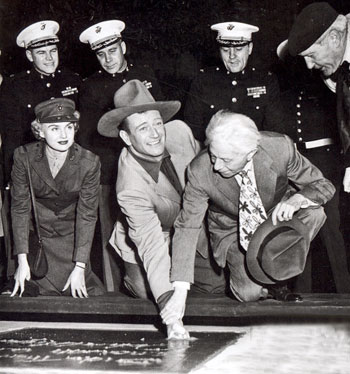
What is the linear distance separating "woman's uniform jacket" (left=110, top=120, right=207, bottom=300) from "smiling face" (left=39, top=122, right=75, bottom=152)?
44 centimetres

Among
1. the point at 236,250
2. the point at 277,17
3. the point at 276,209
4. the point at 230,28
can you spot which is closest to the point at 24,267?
the point at 236,250

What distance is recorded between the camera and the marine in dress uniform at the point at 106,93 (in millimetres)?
5266

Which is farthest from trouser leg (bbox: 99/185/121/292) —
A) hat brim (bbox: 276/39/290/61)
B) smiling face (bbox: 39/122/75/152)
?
hat brim (bbox: 276/39/290/61)

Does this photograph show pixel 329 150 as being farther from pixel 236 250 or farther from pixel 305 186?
pixel 236 250

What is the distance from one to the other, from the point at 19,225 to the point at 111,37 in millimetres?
1505

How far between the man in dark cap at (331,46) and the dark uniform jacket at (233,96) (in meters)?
0.60

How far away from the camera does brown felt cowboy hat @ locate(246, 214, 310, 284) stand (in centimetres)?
416

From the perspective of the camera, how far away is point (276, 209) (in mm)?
4137

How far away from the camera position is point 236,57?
5039 millimetres

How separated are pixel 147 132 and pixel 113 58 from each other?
104cm

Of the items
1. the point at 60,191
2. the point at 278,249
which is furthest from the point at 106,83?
the point at 278,249

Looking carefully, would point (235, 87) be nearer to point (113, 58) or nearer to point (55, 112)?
point (113, 58)

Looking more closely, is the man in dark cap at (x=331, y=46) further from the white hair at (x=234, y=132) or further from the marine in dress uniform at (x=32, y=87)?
the marine in dress uniform at (x=32, y=87)

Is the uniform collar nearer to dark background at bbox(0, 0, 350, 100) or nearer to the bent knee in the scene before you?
dark background at bbox(0, 0, 350, 100)
